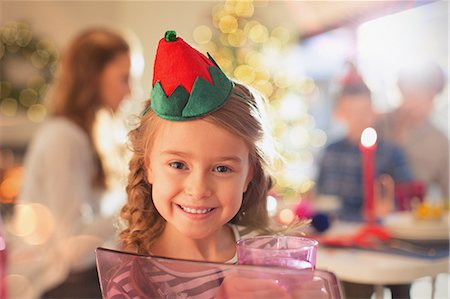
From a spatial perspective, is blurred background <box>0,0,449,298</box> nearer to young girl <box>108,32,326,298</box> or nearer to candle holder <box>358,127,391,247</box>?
candle holder <box>358,127,391,247</box>

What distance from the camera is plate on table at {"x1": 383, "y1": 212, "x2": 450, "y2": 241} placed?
64.1 inches

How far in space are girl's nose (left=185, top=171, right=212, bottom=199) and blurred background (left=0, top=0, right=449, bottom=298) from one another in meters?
2.24

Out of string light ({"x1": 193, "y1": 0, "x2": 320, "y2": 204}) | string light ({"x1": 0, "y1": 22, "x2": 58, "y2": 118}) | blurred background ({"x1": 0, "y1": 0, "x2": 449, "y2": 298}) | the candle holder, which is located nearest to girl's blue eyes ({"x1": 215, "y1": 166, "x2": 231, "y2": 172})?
the candle holder

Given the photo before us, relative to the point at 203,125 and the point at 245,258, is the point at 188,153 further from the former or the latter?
the point at 245,258

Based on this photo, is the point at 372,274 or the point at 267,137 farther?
the point at 372,274

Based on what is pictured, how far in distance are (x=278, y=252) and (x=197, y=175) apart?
0.45 ft

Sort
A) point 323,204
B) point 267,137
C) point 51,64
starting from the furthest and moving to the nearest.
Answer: point 51,64, point 323,204, point 267,137

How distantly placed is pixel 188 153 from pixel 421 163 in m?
2.27

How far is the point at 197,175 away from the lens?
2.46 feet

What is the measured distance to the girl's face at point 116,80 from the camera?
2018mm

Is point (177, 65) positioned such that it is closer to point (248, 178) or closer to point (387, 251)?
point (248, 178)

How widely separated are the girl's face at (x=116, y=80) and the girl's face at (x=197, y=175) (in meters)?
1.26

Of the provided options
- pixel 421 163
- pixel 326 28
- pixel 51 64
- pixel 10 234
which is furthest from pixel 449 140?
pixel 51 64

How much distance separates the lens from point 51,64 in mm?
5008
